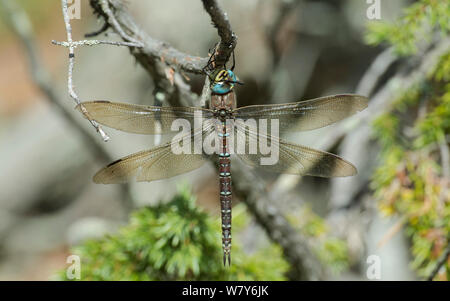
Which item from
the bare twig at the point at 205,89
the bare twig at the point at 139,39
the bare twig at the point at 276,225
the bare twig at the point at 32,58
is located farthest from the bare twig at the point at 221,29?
the bare twig at the point at 32,58

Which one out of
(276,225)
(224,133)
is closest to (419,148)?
(276,225)

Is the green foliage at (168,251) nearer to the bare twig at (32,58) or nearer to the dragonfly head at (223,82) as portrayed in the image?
the dragonfly head at (223,82)

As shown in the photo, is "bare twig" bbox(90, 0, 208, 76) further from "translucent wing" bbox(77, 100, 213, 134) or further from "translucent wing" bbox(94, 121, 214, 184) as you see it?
"translucent wing" bbox(94, 121, 214, 184)

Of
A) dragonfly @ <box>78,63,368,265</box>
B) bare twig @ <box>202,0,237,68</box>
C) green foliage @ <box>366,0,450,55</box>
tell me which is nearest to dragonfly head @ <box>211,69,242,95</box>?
dragonfly @ <box>78,63,368,265</box>

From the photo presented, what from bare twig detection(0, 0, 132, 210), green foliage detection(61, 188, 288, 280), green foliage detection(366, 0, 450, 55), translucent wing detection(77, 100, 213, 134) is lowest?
→ green foliage detection(61, 188, 288, 280)

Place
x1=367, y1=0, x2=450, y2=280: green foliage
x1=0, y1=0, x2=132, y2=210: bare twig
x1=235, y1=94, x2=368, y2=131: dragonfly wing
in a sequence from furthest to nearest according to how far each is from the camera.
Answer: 1. x1=0, y1=0, x2=132, y2=210: bare twig
2. x1=367, y1=0, x2=450, y2=280: green foliage
3. x1=235, y1=94, x2=368, y2=131: dragonfly wing
